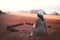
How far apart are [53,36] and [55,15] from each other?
3371 mm

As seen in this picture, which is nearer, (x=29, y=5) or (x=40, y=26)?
(x=40, y=26)

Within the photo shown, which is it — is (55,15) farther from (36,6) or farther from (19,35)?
(19,35)

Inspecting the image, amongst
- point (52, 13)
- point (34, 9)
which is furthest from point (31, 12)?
point (52, 13)

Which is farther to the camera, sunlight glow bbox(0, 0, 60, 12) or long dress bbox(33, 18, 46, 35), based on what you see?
sunlight glow bbox(0, 0, 60, 12)

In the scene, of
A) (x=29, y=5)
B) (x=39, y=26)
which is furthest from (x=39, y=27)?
(x=29, y=5)

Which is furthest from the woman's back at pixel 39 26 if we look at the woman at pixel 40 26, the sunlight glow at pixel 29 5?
the sunlight glow at pixel 29 5

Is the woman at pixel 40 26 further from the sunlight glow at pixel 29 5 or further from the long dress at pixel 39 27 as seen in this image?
the sunlight glow at pixel 29 5

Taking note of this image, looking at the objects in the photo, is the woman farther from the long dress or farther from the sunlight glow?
the sunlight glow

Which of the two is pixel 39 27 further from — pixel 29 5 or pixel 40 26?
pixel 29 5

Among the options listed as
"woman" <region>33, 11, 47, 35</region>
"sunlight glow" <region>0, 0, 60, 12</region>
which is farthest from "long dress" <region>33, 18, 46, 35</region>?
"sunlight glow" <region>0, 0, 60, 12</region>

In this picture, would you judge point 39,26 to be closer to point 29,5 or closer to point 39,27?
point 39,27

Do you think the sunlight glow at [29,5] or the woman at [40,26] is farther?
the sunlight glow at [29,5]

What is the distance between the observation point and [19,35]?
6078mm

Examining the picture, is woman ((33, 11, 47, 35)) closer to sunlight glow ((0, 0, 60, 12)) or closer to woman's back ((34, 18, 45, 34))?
woman's back ((34, 18, 45, 34))
